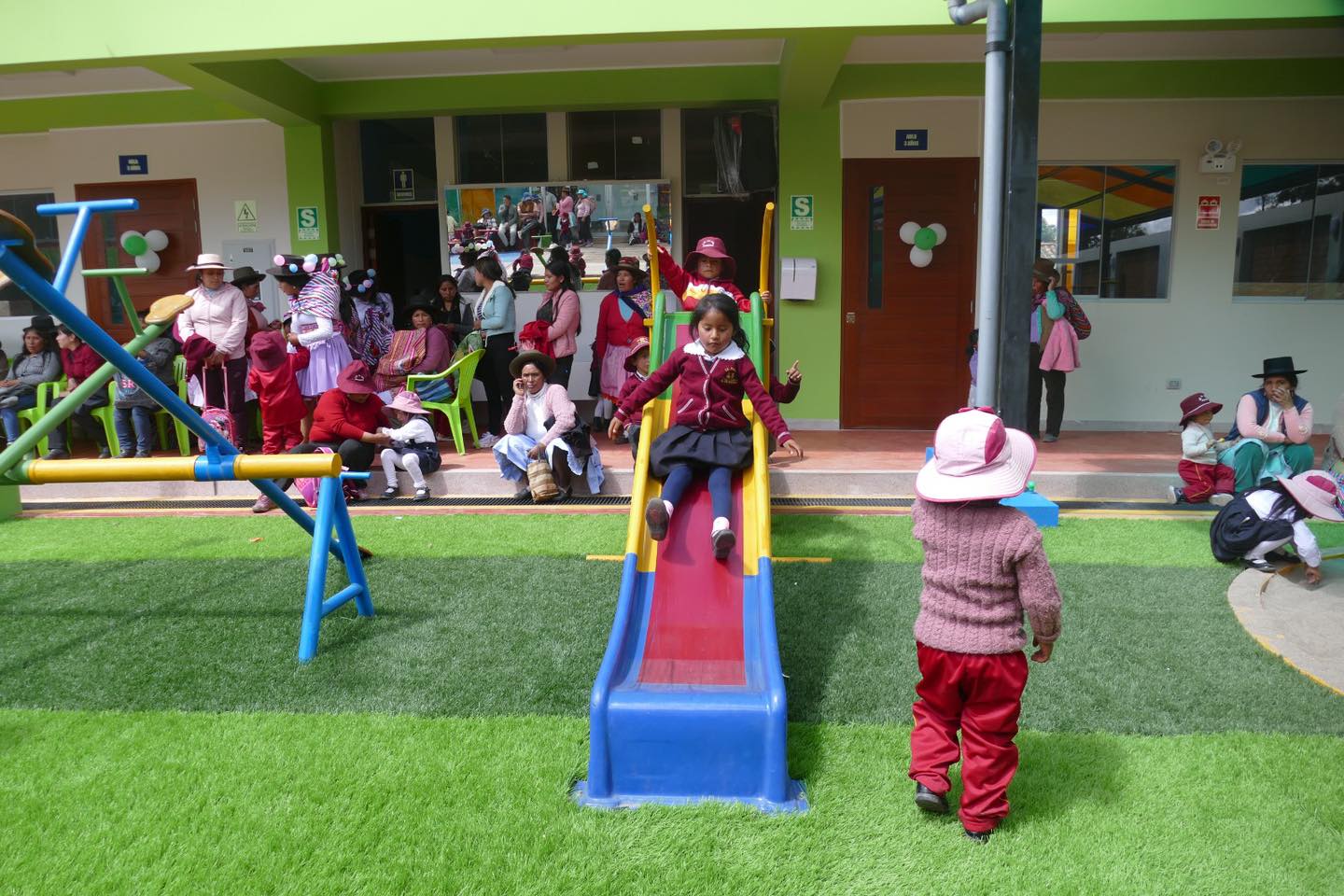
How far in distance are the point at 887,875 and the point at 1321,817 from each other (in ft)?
4.43

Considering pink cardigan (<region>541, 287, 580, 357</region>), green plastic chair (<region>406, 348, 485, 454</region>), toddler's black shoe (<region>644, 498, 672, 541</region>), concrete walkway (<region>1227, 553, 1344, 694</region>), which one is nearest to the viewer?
concrete walkway (<region>1227, 553, 1344, 694</region>)

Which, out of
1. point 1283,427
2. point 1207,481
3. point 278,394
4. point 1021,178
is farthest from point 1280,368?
point 278,394

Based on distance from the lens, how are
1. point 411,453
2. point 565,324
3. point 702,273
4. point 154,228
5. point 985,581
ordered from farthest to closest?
1. point 154,228
2. point 565,324
3. point 411,453
4. point 702,273
5. point 985,581

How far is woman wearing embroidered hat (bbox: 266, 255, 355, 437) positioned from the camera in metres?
7.80

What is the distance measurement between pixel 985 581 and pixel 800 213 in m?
6.77

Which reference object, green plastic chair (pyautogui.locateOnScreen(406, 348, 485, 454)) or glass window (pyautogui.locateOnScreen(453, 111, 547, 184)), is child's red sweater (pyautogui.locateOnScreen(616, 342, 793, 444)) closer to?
green plastic chair (pyautogui.locateOnScreen(406, 348, 485, 454))

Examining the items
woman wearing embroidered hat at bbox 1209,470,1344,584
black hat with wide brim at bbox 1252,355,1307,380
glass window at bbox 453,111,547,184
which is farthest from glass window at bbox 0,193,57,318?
black hat with wide brim at bbox 1252,355,1307,380

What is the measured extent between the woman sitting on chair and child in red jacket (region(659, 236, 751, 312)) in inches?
98.4

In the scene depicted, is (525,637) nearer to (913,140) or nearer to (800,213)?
(800,213)

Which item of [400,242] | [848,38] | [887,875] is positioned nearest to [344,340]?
[400,242]

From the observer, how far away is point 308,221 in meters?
9.41

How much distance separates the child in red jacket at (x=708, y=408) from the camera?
4660 mm

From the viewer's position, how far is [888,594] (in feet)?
15.8

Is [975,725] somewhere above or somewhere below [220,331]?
below
